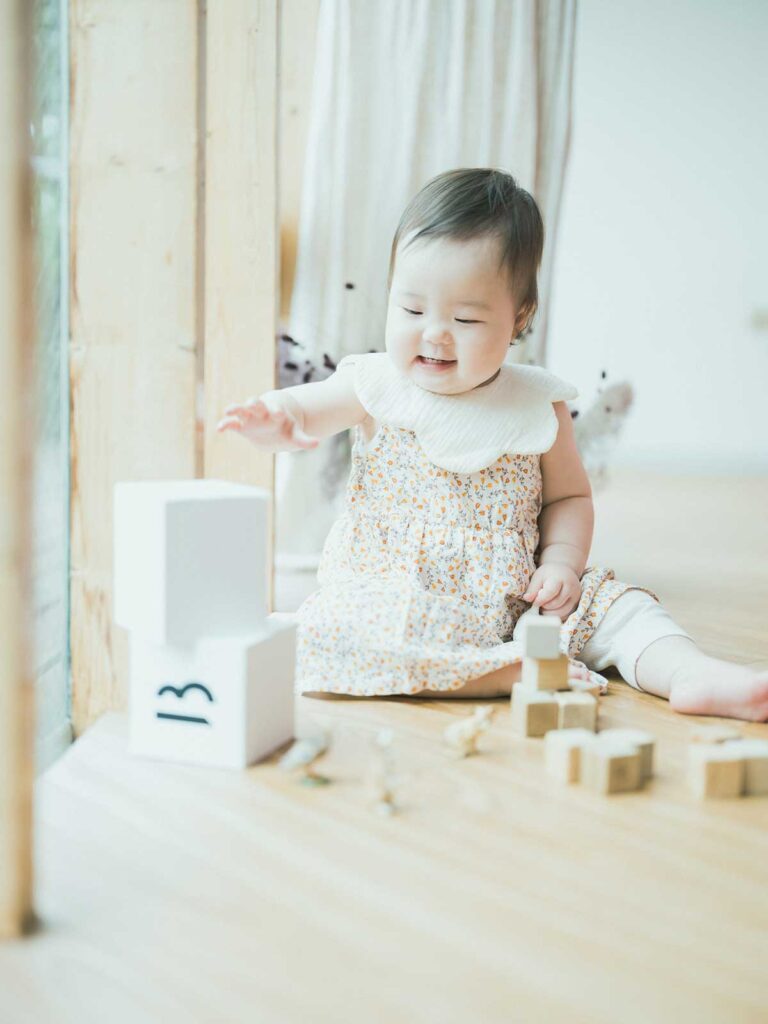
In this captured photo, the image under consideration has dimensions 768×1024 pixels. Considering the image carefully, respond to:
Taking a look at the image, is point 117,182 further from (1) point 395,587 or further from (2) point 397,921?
(2) point 397,921

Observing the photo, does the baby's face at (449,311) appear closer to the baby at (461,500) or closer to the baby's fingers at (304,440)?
the baby at (461,500)

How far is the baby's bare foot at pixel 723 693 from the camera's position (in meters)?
1.16

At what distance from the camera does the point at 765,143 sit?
362 centimetres

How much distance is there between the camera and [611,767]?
3.06ft

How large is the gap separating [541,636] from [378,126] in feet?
4.07

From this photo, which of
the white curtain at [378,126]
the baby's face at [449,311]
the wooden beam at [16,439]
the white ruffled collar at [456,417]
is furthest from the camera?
the white curtain at [378,126]

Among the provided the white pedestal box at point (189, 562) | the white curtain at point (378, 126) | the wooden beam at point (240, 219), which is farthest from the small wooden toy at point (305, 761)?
the white curtain at point (378, 126)

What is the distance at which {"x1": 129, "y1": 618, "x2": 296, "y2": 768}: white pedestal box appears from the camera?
3.12 feet

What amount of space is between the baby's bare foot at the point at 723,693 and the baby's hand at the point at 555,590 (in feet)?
0.64

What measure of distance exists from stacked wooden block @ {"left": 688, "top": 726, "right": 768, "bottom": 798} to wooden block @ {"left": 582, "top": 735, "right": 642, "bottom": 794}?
0.05 meters

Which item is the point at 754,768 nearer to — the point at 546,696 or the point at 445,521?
the point at 546,696

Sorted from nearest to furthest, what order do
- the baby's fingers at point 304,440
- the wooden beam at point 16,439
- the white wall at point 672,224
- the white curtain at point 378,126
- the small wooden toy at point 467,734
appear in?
the wooden beam at point 16,439, the small wooden toy at point 467,734, the baby's fingers at point 304,440, the white curtain at point 378,126, the white wall at point 672,224

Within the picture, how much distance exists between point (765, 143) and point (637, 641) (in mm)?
2871

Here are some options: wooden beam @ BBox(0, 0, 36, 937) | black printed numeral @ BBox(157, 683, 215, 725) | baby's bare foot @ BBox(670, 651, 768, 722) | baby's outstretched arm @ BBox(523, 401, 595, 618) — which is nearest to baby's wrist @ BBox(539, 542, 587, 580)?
baby's outstretched arm @ BBox(523, 401, 595, 618)
